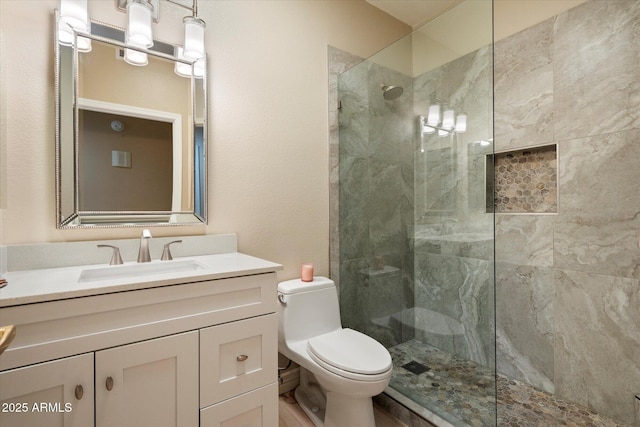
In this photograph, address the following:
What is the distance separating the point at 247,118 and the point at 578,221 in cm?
195

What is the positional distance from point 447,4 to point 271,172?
6.10 ft

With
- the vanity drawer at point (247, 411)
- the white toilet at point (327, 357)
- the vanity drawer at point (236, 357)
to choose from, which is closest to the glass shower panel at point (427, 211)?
the white toilet at point (327, 357)

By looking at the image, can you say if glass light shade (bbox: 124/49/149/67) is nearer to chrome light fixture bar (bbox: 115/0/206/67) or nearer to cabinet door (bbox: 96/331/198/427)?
chrome light fixture bar (bbox: 115/0/206/67)

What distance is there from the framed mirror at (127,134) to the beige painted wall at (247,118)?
5 centimetres

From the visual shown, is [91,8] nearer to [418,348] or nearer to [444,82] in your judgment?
[444,82]

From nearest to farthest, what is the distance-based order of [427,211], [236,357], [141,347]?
[141,347] < [236,357] < [427,211]

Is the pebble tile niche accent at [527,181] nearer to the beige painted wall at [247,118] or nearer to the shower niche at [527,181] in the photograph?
the shower niche at [527,181]

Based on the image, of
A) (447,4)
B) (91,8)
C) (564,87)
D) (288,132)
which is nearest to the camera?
(91,8)

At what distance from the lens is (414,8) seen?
7.81 ft

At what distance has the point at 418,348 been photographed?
1.96 m

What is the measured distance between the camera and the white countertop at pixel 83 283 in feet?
2.91

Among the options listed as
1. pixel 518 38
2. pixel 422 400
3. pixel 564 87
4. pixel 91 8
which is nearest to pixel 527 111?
pixel 564 87

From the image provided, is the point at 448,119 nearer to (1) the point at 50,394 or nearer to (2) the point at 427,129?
(2) the point at 427,129

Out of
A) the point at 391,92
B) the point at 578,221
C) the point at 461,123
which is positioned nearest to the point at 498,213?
the point at 578,221
